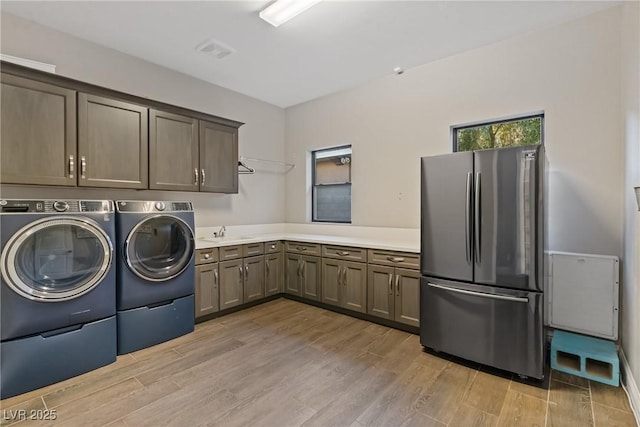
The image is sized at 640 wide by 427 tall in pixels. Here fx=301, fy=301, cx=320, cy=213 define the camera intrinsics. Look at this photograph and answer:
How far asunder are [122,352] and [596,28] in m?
4.89

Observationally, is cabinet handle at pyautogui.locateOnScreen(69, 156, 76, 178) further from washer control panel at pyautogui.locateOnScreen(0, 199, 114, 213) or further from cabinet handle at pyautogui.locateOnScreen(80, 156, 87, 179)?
washer control panel at pyautogui.locateOnScreen(0, 199, 114, 213)

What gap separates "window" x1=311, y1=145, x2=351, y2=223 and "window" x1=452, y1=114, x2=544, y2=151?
1516 mm

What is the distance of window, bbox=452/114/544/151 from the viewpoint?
2.94 metres

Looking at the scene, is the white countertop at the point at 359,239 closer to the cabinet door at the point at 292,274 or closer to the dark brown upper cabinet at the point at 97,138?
the cabinet door at the point at 292,274

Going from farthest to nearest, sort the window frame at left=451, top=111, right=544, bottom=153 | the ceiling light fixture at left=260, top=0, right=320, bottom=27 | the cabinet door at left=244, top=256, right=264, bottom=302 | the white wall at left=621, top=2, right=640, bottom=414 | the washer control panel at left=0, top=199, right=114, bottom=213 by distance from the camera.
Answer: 1. the cabinet door at left=244, top=256, right=264, bottom=302
2. the window frame at left=451, top=111, right=544, bottom=153
3. the ceiling light fixture at left=260, top=0, right=320, bottom=27
4. the washer control panel at left=0, top=199, right=114, bottom=213
5. the white wall at left=621, top=2, right=640, bottom=414

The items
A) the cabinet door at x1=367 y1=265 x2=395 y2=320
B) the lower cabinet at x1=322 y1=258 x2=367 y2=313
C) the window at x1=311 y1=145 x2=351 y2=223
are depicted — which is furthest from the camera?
the window at x1=311 y1=145 x2=351 y2=223

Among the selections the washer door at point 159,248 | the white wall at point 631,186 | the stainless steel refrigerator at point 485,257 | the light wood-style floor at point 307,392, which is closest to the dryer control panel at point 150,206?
the washer door at point 159,248

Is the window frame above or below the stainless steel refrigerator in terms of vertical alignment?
above

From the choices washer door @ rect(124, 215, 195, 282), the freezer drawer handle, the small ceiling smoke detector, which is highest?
the small ceiling smoke detector

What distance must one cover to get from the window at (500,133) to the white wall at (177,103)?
2.73 m

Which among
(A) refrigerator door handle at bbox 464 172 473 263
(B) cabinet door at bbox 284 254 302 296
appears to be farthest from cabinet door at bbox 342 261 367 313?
(A) refrigerator door handle at bbox 464 172 473 263

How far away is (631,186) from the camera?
2.12 m

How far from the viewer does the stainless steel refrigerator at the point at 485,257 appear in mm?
2152

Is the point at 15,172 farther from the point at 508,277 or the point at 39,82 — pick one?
the point at 508,277
